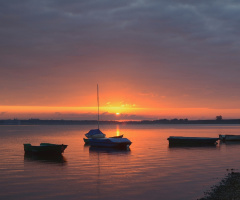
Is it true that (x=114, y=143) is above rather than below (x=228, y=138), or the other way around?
above

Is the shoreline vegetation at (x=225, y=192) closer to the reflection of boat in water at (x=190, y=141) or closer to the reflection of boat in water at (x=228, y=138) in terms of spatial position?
the reflection of boat in water at (x=190, y=141)

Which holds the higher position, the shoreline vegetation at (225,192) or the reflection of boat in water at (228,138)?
the shoreline vegetation at (225,192)

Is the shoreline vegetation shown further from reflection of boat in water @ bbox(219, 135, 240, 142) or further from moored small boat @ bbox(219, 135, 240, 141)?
moored small boat @ bbox(219, 135, 240, 141)

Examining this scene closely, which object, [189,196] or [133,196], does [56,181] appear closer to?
[133,196]

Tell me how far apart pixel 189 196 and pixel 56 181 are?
13.2 metres

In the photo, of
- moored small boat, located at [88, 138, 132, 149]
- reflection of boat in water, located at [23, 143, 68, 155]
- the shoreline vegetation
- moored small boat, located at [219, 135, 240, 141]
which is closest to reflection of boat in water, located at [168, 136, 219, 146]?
moored small boat, located at [219, 135, 240, 141]

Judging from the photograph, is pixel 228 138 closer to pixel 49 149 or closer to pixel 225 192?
pixel 49 149

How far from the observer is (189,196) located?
23.5m

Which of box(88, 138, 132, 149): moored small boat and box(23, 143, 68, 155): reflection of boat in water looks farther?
box(88, 138, 132, 149): moored small boat

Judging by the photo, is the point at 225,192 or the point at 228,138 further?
the point at 228,138

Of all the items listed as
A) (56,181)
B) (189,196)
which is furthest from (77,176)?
(189,196)

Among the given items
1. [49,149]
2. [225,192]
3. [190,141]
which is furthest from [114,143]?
[225,192]

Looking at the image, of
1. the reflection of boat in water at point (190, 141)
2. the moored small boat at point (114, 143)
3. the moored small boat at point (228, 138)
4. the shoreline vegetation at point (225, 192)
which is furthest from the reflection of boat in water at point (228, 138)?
the shoreline vegetation at point (225, 192)

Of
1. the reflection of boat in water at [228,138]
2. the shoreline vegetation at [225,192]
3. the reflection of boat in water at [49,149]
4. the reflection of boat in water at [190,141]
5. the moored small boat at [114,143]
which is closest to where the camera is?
the shoreline vegetation at [225,192]
